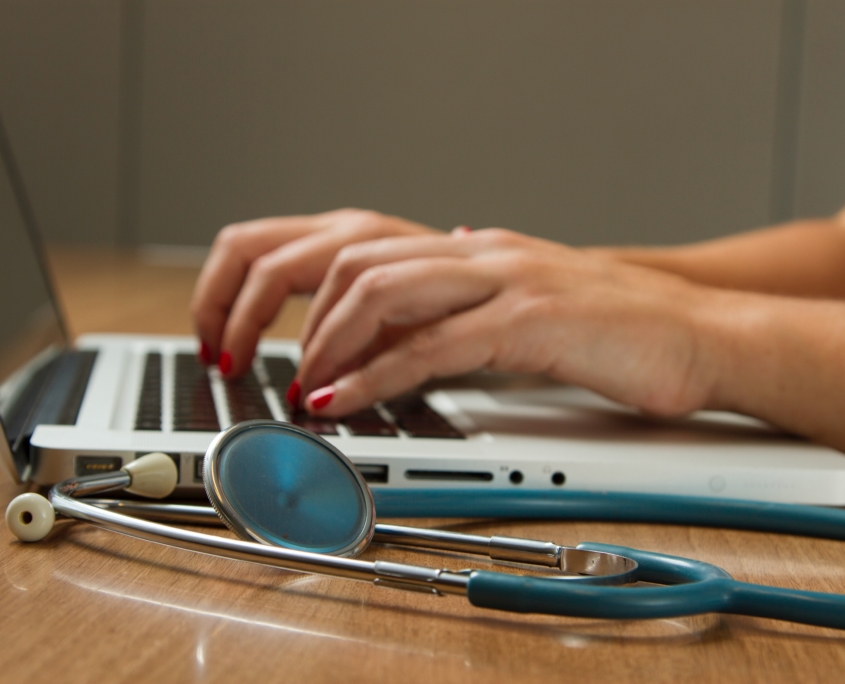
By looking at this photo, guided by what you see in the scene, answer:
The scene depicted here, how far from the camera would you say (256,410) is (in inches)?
22.9

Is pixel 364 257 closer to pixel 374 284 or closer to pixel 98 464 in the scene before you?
pixel 374 284

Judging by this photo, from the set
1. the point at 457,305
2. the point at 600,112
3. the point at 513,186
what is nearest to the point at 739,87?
the point at 600,112

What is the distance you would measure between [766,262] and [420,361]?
583mm

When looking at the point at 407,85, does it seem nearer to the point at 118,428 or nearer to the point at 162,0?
the point at 162,0

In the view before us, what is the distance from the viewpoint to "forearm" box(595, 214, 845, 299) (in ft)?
3.14

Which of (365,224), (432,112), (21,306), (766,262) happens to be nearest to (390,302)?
(365,224)

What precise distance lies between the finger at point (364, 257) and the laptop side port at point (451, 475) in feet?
0.64

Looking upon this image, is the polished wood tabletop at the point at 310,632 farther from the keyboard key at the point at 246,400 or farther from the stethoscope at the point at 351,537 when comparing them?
the keyboard key at the point at 246,400

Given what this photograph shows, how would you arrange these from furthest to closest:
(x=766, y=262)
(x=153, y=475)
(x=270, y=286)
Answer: (x=766, y=262)
(x=270, y=286)
(x=153, y=475)

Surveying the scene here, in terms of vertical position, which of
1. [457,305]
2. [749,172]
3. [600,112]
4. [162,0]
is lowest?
[749,172]

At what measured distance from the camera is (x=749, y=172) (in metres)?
3.10

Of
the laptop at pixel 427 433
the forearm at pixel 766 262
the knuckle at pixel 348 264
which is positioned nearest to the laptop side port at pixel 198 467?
the laptop at pixel 427 433

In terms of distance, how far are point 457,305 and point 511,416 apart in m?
0.08

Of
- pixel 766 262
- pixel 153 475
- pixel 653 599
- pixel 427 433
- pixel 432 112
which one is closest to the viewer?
pixel 653 599
